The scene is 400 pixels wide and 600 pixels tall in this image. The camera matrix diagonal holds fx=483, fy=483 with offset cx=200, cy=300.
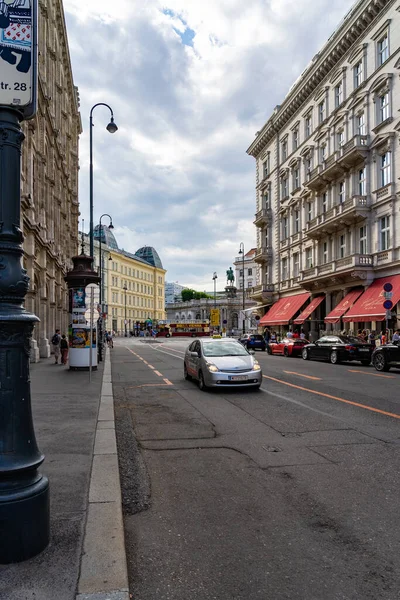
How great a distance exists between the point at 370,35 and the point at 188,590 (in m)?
34.9

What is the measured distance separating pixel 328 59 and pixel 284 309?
20.1 meters

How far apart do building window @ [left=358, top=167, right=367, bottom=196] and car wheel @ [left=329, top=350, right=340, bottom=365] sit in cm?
1282

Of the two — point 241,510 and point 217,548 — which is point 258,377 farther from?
point 217,548

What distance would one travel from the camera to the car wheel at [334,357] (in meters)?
23.6

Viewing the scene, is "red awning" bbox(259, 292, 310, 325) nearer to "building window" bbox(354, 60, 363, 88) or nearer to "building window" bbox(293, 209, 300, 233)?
"building window" bbox(293, 209, 300, 233)

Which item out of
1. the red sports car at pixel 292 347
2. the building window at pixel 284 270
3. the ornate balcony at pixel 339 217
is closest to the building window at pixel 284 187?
the building window at pixel 284 270

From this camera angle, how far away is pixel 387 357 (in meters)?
18.4

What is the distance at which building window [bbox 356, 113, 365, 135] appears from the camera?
31766 millimetres

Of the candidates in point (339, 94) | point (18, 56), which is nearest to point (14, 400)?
point (18, 56)

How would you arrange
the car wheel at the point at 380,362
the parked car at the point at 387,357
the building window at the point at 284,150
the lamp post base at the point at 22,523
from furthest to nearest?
1. the building window at the point at 284,150
2. the car wheel at the point at 380,362
3. the parked car at the point at 387,357
4. the lamp post base at the point at 22,523

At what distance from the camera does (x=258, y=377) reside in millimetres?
12617

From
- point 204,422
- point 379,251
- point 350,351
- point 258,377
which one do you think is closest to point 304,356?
point 350,351

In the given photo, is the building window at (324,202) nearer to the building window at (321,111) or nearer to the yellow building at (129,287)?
the building window at (321,111)

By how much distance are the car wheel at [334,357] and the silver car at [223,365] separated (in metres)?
11.0
